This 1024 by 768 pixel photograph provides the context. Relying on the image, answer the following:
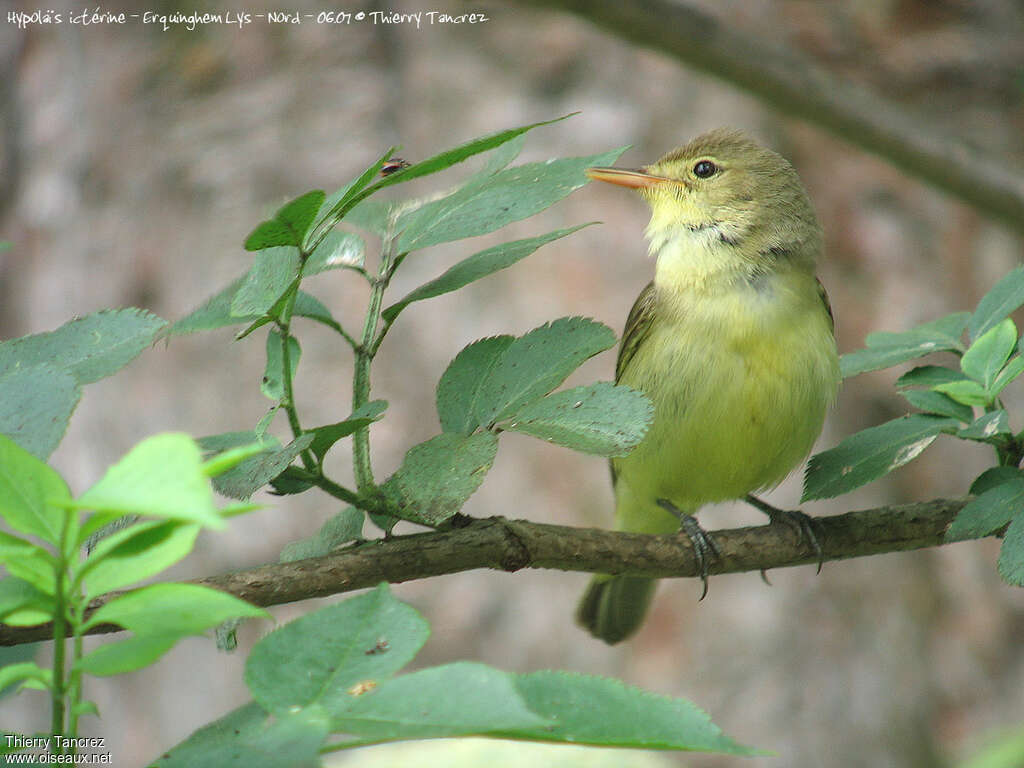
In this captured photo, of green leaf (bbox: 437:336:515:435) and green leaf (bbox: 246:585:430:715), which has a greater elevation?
green leaf (bbox: 437:336:515:435)

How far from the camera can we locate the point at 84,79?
743 centimetres

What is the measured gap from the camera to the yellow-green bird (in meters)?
3.06

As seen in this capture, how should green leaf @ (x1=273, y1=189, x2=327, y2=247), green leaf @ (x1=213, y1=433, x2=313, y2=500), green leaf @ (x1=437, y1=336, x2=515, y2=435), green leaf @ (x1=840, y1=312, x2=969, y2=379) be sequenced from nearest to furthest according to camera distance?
green leaf @ (x1=273, y1=189, x2=327, y2=247), green leaf @ (x1=213, y1=433, x2=313, y2=500), green leaf @ (x1=437, y1=336, x2=515, y2=435), green leaf @ (x1=840, y1=312, x2=969, y2=379)

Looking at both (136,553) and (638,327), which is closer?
(136,553)

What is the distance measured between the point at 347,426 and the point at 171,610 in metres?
0.55

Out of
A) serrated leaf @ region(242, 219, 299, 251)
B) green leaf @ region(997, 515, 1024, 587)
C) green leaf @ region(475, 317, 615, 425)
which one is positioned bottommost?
green leaf @ region(997, 515, 1024, 587)

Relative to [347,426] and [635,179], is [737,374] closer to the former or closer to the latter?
[635,179]

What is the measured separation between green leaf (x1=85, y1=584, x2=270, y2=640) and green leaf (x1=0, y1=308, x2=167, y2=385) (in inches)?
18.6

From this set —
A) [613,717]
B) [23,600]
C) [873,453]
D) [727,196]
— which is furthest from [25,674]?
[727,196]

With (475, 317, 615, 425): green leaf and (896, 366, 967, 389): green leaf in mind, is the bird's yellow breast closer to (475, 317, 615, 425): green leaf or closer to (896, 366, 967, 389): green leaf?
(896, 366, 967, 389): green leaf

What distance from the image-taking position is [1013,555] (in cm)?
169

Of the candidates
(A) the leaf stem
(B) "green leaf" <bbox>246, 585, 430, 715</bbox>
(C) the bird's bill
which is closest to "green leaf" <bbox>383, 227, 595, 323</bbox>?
(A) the leaf stem

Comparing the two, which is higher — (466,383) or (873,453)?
(466,383)

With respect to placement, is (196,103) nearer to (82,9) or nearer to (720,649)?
(82,9)
